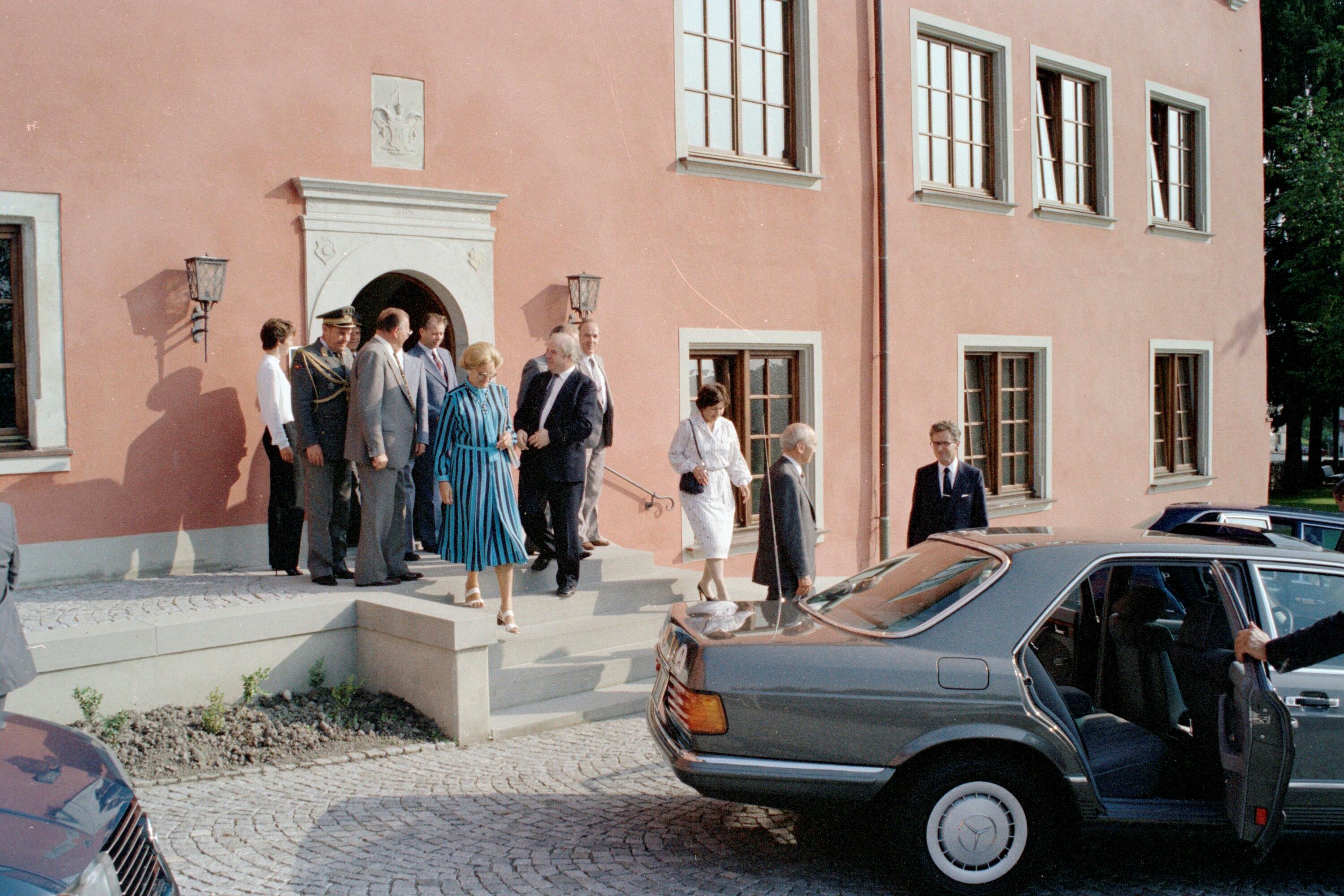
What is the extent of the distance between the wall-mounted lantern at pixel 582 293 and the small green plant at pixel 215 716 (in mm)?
4765

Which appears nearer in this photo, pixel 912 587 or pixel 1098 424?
pixel 912 587

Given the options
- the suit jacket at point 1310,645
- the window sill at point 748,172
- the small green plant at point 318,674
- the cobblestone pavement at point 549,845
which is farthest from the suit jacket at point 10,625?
the window sill at point 748,172

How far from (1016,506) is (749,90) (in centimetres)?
606

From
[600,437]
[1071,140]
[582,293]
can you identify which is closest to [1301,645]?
[600,437]

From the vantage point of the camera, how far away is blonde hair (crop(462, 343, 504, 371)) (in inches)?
292

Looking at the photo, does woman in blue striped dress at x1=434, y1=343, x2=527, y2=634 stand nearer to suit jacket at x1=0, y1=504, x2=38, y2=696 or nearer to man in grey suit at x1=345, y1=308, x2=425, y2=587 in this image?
man in grey suit at x1=345, y1=308, x2=425, y2=587

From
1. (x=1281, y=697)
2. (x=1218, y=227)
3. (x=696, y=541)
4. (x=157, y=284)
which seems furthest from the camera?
(x=1218, y=227)

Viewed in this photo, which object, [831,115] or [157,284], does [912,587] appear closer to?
[157,284]

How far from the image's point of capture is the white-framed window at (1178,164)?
54.5ft

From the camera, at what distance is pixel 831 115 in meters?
12.3

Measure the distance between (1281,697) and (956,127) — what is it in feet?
34.6

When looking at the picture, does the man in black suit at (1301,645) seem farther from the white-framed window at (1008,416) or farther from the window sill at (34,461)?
the white-framed window at (1008,416)

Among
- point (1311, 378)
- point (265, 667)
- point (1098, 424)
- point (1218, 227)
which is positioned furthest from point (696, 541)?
point (1311, 378)

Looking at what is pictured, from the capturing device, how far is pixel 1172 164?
17.1 metres
